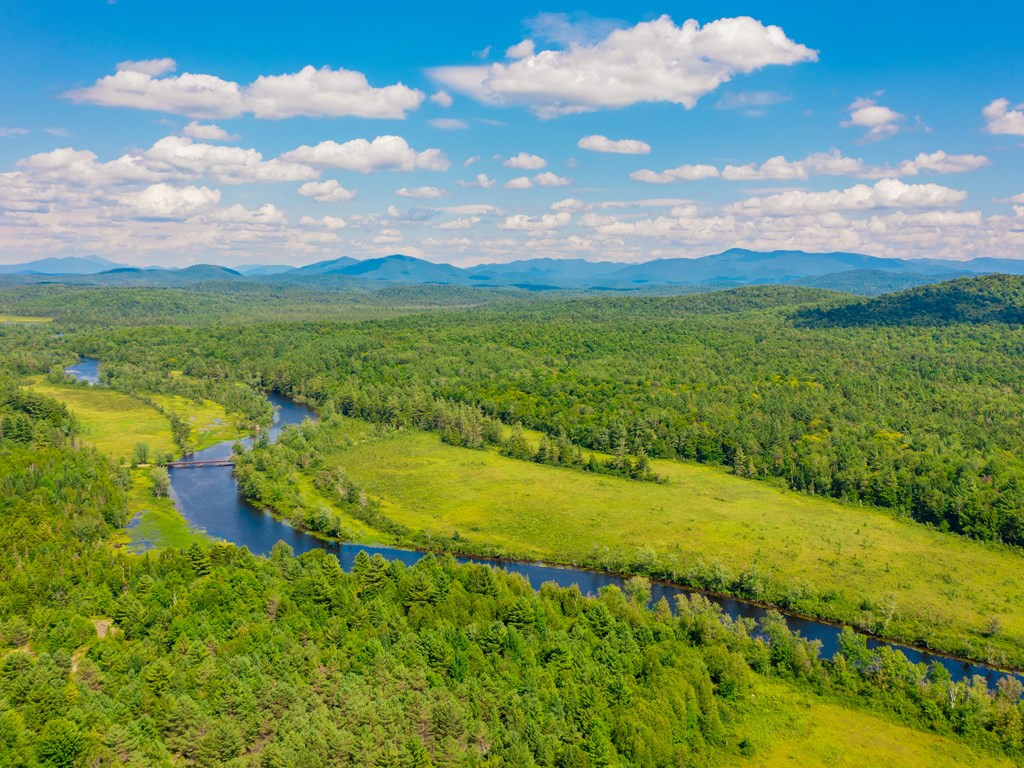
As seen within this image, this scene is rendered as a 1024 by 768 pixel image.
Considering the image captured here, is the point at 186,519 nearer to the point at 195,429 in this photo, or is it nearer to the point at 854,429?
the point at 195,429

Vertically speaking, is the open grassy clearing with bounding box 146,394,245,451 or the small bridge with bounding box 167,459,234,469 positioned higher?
the open grassy clearing with bounding box 146,394,245,451

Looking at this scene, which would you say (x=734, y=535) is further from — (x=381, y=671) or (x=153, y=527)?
(x=153, y=527)

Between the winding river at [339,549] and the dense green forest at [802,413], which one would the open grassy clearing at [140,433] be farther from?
the dense green forest at [802,413]

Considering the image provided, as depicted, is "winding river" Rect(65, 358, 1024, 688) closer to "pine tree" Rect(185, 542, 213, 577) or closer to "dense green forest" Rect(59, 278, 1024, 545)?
"pine tree" Rect(185, 542, 213, 577)

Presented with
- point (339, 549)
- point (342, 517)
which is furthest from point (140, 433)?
point (339, 549)

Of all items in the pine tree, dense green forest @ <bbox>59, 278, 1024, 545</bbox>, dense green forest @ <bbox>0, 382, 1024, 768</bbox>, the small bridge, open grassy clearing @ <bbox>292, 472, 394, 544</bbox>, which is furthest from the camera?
the small bridge

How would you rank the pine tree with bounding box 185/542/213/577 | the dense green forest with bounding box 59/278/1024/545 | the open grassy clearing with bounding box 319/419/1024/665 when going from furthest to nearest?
the dense green forest with bounding box 59/278/1024/545, the open grassy clearing with bounding box 319/419/1024/665, the pine tree with bounding box 185/542/213/577

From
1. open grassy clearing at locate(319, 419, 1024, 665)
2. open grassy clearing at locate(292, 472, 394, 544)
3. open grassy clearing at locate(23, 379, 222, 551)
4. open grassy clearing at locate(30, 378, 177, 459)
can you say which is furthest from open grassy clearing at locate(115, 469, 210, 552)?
open grassy clearing at locate(319, 419, 1024, 665)
